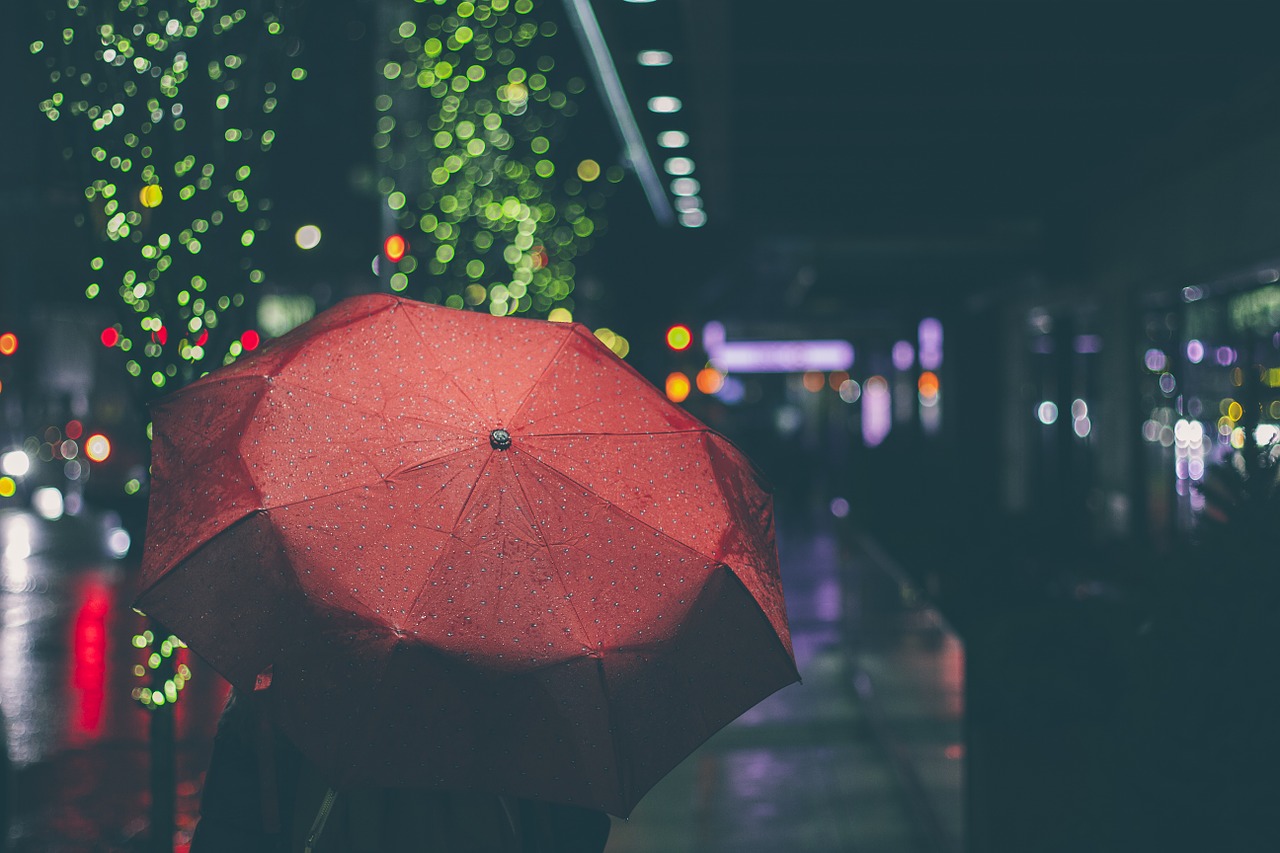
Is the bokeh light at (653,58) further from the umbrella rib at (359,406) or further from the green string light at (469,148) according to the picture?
the umbrella rib at (359,406)

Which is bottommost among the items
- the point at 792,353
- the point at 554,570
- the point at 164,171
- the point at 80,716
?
the point at 80,716

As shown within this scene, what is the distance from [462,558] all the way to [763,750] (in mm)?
5648

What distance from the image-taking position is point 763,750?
7750mm

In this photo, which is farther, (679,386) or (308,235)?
(679,386)

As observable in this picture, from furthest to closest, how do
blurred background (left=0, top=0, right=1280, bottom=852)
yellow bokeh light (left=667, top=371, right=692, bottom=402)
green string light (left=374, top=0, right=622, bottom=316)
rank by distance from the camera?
yellow bokeh light (left=667, top=371, right=692, bottom=402), green string light (left=374, top=0, right=622, bottom=316), blurred background (left=0, top=0, right=1280, bottom=852)

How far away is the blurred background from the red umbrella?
1.62 metres

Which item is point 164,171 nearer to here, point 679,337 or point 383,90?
point 383,90

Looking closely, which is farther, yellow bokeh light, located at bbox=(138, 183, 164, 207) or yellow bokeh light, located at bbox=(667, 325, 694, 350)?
yellow bokeh light, located at bbox=(667, 325, 694, 350)

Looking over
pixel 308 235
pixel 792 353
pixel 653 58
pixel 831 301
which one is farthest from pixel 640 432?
pixel 792 353

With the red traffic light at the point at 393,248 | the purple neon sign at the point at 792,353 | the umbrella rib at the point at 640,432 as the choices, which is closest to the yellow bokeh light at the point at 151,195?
the umbrella rib at the point at 640,432

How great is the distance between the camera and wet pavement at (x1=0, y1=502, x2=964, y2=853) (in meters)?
5.96

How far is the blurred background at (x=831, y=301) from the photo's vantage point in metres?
4.60

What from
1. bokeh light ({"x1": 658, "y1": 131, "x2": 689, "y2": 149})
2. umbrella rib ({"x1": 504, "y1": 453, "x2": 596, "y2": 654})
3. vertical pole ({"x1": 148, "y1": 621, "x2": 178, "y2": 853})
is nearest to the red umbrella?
umbrella rib ({"x1": 504, "y1": 453, "x2": 596, "y2": 654})

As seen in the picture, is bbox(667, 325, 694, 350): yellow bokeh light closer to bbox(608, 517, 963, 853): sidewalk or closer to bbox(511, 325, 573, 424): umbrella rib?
bbox(608, 517, 963, 853): sidewalk
